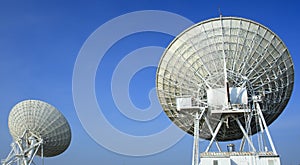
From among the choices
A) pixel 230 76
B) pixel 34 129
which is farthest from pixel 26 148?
pixel 230 76

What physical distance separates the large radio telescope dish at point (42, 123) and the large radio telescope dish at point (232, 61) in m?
26.9

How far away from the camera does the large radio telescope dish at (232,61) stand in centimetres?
3703

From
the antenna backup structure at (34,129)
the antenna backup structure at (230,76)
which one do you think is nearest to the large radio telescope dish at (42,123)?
the antenna backup structure at (34,129)

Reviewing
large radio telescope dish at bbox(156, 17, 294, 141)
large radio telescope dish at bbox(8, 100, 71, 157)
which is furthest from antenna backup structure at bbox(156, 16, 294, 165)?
large radio telescope dish at bbox(8, 100, 71, 157)

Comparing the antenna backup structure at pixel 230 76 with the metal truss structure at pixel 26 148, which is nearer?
the antenna backup structure at pixel 230 76

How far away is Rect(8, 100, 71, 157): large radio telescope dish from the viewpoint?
57.1 metres

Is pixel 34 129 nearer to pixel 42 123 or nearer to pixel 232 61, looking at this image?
pixel 42 123

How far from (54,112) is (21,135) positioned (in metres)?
6.73

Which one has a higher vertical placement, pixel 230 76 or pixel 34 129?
pixel 230 76

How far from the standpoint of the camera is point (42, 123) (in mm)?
57000

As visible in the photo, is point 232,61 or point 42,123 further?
point 42,123

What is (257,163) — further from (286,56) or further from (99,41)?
(99,41)

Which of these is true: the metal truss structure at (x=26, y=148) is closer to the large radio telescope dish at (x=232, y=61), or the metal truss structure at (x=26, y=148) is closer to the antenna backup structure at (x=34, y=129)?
the antenna backup structure at (x=34, y=129)

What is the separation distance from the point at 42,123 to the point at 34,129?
1819mm
